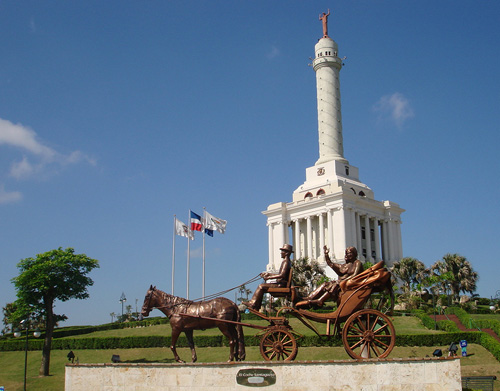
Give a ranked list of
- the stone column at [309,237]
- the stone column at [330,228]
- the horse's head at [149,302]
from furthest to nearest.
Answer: the stone column at [309,237]
the stone column at [330,228]
the horse's head at [149,302]

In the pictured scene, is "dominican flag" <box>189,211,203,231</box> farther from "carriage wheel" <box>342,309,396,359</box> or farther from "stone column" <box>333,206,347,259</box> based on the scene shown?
"carriage wheel" <box>342,309,396,359</box>

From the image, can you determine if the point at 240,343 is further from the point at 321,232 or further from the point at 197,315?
the point at 321,232

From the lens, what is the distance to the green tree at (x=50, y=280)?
4078 cm

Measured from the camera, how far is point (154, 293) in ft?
76.0

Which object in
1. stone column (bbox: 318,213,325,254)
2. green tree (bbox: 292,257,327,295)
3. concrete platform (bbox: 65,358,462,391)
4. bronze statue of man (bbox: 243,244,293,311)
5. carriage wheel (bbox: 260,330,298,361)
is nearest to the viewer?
concrete platform (bbox: 65,358,462,391)

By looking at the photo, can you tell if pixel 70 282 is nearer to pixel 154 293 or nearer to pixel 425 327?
pixel 154 293

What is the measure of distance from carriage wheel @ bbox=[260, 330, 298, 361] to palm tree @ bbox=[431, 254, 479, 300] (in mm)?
50512

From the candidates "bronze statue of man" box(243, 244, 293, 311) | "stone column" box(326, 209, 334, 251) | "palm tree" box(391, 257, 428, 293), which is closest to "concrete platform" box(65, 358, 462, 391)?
"bronze statue of man" box(243, 244, 293, 311)

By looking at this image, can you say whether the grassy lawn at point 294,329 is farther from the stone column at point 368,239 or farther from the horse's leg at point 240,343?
the stone column at point 368,239

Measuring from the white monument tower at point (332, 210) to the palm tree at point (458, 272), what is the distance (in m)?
10.4

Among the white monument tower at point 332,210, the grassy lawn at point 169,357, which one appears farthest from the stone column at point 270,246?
the grassy lawn at point 169,357

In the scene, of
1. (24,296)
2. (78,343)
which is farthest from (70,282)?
(78,343)

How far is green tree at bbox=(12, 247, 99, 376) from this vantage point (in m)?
40.8

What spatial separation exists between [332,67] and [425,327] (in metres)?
51.0
